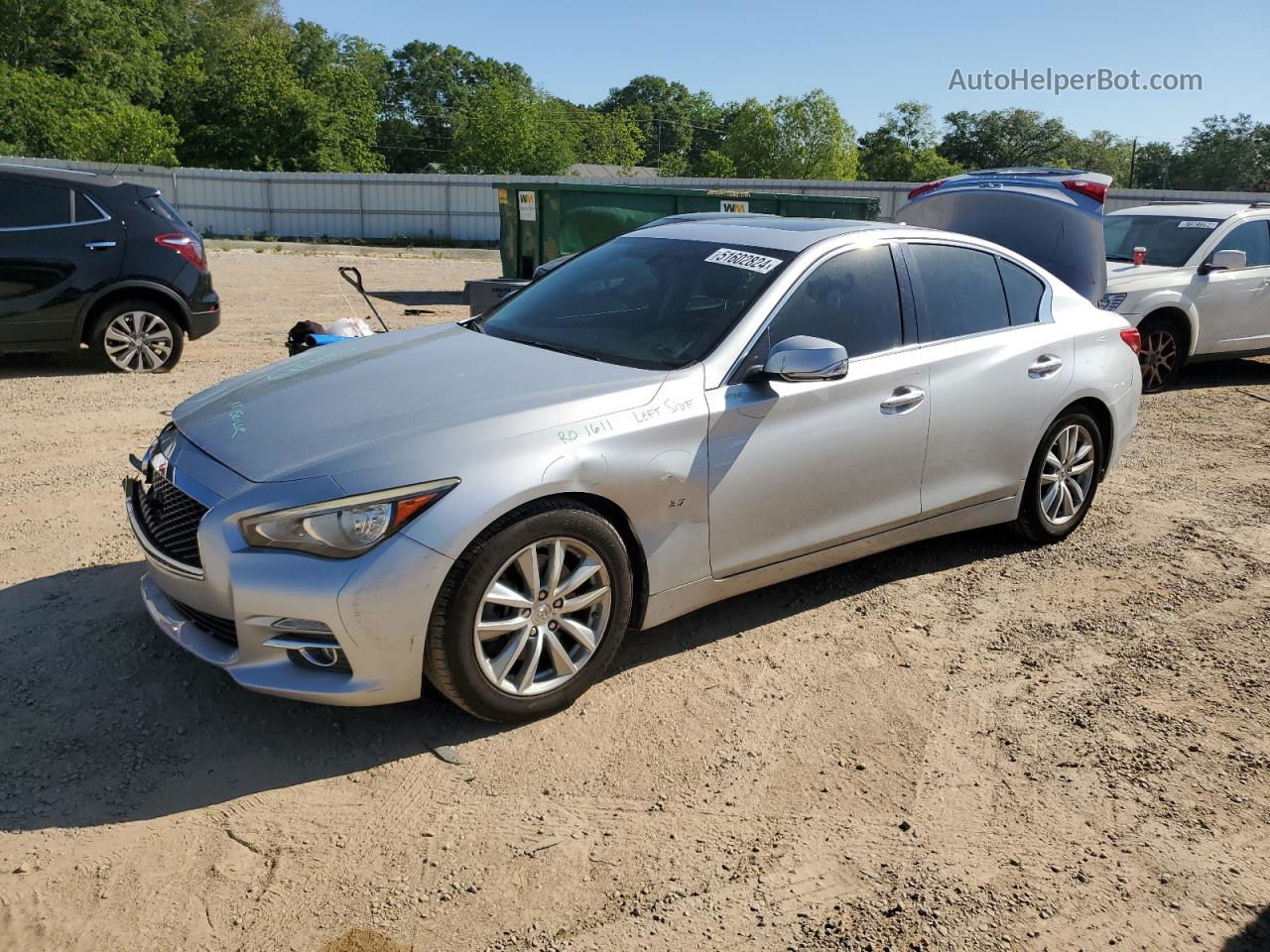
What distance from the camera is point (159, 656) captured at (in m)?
3.93

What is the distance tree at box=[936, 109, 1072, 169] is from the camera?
297 feet

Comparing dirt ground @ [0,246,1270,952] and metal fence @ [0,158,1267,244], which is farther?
metal fence @ [0,158,1267,244]

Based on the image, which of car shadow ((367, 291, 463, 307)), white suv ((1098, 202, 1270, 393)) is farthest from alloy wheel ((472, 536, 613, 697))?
car shadow ((367, 291, 463, 307))

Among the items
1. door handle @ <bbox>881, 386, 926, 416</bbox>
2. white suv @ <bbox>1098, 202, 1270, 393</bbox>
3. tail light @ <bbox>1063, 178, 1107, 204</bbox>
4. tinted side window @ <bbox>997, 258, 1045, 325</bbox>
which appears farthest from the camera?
white suv @ <bbox>1098, 202, 1270, 393</bbox>

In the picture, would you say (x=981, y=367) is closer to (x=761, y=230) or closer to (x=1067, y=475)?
(x=1067, y=475)

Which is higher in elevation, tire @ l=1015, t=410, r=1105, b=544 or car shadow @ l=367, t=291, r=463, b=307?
car shadow @ l=367, t=291, r=463, b=307

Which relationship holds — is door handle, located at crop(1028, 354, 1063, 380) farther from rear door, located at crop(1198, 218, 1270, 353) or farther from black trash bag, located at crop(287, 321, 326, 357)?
A: rear door, located at crop(1198, 218, 1270, 353)

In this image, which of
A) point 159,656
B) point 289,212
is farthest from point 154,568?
point 289,212

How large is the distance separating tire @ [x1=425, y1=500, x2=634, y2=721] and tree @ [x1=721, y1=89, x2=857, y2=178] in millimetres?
67166

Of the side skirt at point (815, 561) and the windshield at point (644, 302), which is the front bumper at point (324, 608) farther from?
the windshield at point (644, 302)

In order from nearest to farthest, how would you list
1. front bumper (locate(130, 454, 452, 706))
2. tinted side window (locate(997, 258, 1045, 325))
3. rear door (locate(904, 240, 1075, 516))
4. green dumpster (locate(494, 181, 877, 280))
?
1. front bumper (locate(130, 454, 452, 706))
2. rear door (locate(904, 240, 1075, 516))
3. tinted side window (locate(997, 258, 1045, 325))
4. green dumpster (locate(494, 181, 877, 280))

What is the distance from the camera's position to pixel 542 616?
349 cm

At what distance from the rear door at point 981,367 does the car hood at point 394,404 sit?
1.53m

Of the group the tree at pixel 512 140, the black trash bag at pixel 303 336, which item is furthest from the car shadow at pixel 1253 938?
the tree at pixel 512 140
